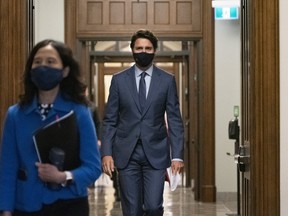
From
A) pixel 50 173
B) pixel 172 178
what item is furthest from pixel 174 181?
pixel 50 173

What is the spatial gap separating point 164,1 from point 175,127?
16.2 feet

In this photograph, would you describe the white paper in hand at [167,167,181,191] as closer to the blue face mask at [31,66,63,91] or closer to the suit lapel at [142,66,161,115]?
the suit lapel at [142,66,161,115]

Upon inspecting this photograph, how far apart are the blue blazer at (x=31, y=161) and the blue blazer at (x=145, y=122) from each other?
6.62 ft

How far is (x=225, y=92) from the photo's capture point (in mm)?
10664

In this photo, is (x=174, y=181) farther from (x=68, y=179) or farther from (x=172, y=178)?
(x=68, y=179)

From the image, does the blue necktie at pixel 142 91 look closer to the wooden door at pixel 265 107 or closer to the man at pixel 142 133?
the man at pixel 142 133

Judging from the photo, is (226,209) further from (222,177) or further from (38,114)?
(38,114)

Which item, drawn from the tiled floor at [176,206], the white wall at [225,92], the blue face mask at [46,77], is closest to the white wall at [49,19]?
the tiled floor at [176,206]

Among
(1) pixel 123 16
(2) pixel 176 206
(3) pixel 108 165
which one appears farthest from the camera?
(2) pixel 176 206

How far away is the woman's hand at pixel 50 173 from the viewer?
2842mm

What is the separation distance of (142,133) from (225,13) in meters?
5.35

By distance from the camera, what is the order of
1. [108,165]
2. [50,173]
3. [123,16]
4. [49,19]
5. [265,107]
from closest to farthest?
[50,173] < [265,107] < [108,165] < [49,19] < [123,16]

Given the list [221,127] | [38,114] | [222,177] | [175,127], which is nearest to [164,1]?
[221,127]

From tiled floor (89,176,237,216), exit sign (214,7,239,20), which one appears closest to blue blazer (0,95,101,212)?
tiled floor (89,176,237,216)
